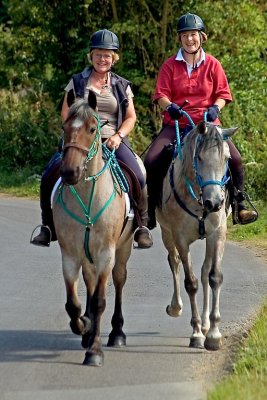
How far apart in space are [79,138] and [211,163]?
1.23 m

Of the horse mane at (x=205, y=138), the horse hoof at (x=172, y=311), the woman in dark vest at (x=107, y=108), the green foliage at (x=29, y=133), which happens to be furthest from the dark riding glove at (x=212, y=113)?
the green foliage at (x=29, y=133)

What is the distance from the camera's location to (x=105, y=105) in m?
9.80

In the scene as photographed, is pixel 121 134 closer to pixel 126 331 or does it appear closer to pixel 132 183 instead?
pixel 132 183

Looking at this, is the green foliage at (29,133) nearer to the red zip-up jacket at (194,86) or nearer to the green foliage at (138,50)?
the green foliage at (138,50)

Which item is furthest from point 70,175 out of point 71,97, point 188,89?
point 188,89

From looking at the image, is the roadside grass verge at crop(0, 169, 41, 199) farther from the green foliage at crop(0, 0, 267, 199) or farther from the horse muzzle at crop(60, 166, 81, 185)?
the horse muzzle at crop(60, 166, 81, 185)

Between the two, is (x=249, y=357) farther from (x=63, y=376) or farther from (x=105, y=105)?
(x=105, y=105)

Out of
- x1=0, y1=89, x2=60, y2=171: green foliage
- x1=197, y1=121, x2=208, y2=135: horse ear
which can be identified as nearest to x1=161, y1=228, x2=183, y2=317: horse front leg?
x1=197, y1=121, x2=208, y2=135: horse ear

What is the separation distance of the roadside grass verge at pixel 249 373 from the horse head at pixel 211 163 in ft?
3.64

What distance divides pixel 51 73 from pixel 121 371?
15932 millimetres

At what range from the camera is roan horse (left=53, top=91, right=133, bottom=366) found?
8.68 metres

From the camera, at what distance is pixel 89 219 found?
29.5 feet

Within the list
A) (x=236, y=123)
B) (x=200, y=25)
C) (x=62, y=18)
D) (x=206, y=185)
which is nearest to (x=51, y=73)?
(x=62, y=18)

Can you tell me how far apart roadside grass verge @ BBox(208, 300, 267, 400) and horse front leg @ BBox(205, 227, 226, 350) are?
234 millimetres
